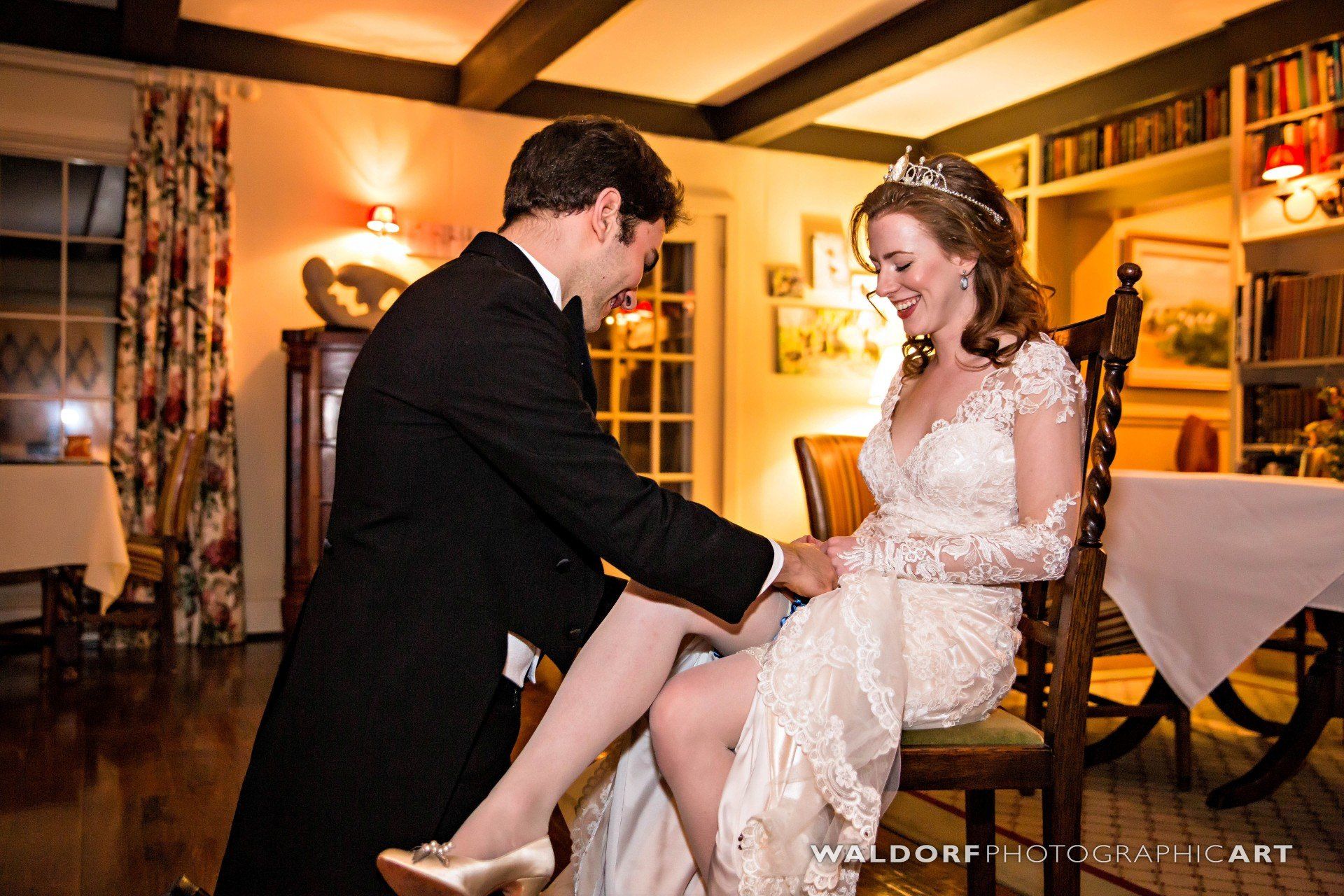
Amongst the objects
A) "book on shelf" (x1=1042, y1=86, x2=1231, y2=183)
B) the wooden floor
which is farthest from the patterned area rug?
"book on shelf" (x1=1042, y1=86, x2=1231, y2=183)

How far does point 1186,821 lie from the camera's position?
2582 millimetres

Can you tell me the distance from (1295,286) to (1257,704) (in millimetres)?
1807

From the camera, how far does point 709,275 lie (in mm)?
6492

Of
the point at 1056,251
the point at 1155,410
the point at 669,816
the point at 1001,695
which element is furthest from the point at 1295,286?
the point at 669,816

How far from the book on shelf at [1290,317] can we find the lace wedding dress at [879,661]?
328 centimetres

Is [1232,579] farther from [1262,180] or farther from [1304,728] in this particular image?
[1262,180]

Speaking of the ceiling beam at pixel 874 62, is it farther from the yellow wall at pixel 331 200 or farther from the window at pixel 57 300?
the window at pixel 57 300

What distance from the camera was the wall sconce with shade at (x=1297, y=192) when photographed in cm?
425

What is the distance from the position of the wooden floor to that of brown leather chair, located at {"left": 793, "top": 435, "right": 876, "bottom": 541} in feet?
3.55

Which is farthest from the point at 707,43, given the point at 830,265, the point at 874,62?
the point at 830,265

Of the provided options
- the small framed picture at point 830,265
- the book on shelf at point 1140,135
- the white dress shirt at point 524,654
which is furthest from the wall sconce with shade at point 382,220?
the white dress shirt at point 524,654

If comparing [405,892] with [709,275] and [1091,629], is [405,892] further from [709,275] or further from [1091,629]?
[709,275]

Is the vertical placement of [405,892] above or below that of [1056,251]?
below

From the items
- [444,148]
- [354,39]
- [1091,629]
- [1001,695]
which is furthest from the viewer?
[444,148]
